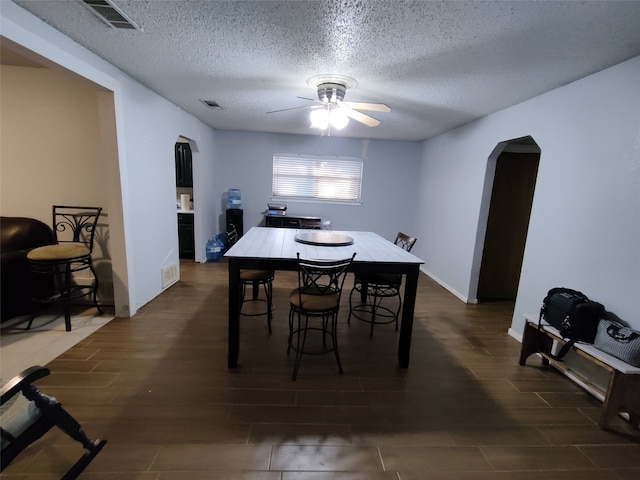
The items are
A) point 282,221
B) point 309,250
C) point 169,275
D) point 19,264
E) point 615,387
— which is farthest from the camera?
point 282,221

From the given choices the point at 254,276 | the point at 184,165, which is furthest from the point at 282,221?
the point at 254,276

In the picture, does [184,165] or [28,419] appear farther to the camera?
[184,165]

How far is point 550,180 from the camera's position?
103 inches

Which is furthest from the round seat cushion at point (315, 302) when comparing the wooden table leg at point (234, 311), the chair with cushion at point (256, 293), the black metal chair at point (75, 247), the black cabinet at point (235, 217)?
the black cabinet at point (235, 217)

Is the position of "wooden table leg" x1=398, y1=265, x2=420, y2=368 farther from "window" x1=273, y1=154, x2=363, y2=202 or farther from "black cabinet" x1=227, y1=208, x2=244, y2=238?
"black cabinet" x1=227, y1=208, x2=244, y2=238

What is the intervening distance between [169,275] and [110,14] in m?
2.80

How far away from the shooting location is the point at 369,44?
196 cm

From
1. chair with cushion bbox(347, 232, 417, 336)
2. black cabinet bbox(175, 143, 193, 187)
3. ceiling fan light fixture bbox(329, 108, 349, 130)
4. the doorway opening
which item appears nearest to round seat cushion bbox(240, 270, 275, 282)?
chair with cushion bbox(347, 232, 417, 336)

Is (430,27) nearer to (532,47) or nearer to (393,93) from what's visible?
(532,47)

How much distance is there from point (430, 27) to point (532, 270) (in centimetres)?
236

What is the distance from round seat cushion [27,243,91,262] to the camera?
2.46 m

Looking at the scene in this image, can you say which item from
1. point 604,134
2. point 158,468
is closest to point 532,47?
point 604,134

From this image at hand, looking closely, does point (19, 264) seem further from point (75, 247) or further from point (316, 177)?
point (316, 177)

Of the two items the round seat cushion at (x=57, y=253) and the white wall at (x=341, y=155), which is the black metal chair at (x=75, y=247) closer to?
the round seat cushion at (x=57, y=253)
